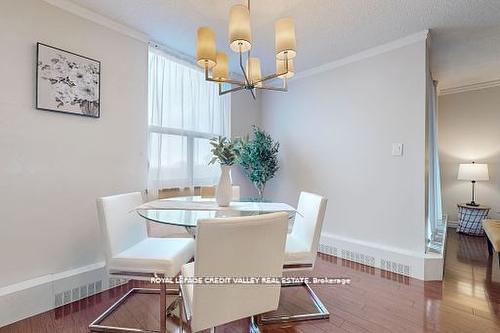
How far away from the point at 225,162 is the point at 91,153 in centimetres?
117

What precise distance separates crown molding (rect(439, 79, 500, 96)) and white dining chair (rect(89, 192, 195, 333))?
506cm

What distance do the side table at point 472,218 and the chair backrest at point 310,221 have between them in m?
3.56

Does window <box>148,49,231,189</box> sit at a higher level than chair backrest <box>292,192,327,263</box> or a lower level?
higher

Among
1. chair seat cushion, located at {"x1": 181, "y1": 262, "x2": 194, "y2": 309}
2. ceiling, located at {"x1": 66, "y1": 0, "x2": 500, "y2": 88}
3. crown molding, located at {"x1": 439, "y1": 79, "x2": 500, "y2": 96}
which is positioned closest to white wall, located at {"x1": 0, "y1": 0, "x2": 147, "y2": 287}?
ceiling, located at {"x1": 66, "y1": 0, "x2": 500, "y2": 88}

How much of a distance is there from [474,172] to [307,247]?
3.85 metres

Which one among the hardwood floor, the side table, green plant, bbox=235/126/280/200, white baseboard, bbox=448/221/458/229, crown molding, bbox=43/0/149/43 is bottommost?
the hardwood floor

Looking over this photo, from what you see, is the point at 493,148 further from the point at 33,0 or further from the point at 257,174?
the point at 33,0

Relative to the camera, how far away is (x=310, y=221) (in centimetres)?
201

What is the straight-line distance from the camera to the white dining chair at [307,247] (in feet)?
6.07

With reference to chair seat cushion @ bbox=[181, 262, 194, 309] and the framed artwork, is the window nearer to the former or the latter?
the framed artwork

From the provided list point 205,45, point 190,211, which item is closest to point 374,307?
point 190,211

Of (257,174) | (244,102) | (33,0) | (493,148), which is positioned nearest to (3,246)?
(33,0)

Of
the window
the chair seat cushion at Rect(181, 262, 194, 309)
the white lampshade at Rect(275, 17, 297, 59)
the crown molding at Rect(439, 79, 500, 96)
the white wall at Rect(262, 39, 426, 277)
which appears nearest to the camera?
the chair seat cushion at Rect(181, 262, 194, 309)

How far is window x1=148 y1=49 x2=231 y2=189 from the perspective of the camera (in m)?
2.81
